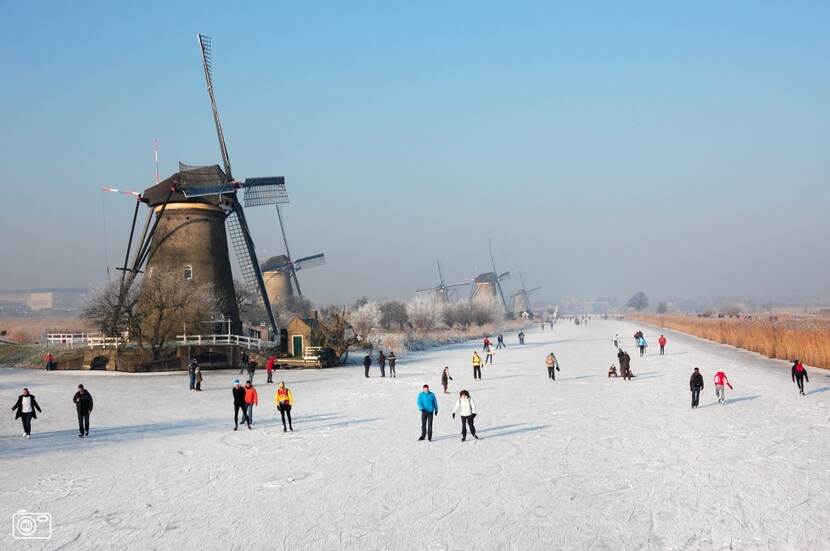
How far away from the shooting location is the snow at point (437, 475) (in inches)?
361

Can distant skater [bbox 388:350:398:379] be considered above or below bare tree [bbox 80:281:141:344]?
below

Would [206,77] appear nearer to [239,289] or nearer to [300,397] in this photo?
[239,289]

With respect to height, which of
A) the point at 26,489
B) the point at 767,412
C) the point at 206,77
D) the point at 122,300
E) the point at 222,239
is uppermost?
the point at 206,77

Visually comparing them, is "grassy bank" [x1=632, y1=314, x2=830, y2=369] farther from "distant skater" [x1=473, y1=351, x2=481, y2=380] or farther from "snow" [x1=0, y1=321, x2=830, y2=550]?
"distant skater" [x1=473, y1=351, x2=481, y2=380]

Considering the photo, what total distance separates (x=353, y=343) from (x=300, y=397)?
14786mm

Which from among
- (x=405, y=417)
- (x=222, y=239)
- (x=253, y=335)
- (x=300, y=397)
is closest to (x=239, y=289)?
(x=253, y=335)

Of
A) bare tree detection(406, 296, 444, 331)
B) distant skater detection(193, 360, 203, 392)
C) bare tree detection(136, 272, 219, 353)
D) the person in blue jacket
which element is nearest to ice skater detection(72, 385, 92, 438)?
the person in blue jacket

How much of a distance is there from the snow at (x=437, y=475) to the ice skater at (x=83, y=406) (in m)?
0.44

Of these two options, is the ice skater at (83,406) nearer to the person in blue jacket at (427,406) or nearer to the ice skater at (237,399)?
the ice skater at (237,399)

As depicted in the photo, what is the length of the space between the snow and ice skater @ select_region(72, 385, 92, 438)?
1.46 feet

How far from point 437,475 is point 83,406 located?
9.52 m

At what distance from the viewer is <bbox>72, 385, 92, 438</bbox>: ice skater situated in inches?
637

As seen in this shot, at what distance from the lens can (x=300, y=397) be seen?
2473cm

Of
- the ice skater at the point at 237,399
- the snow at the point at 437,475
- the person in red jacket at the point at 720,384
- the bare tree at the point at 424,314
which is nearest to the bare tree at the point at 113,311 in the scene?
the snow at the point at 437,475
